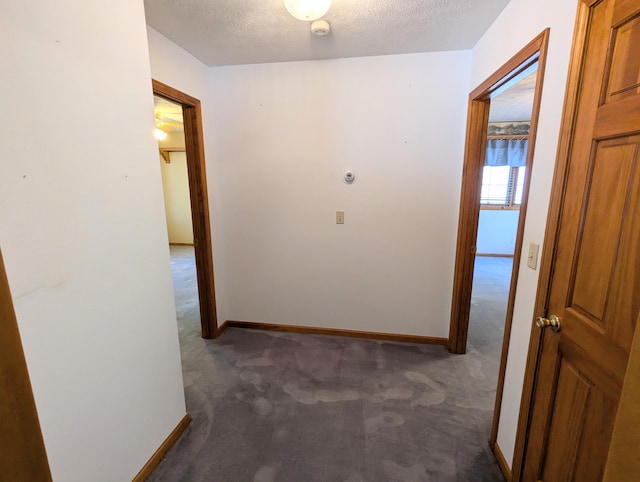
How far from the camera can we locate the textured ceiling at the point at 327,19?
1.65 meters

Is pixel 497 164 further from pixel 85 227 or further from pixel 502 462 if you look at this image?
pixel 85 227

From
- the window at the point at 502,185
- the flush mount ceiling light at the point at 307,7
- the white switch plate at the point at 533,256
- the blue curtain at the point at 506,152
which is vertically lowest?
the white switch plate at the point at 533,256

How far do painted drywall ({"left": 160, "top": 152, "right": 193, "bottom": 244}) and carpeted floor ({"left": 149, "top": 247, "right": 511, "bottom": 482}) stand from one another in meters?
4.02

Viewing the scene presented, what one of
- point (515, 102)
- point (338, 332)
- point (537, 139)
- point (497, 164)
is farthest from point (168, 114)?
point (497, 164)

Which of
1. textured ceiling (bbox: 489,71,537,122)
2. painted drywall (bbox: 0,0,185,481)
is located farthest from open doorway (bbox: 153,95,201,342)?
textured ceiling (bbox: 489,71,537,122)

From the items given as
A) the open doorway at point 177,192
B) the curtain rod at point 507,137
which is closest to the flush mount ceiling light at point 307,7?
the open doorway at point 177,192

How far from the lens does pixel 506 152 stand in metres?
5.25

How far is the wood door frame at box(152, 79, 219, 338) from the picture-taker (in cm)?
240

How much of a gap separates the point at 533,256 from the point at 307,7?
1604mm

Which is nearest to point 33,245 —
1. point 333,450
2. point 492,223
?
point 333,450

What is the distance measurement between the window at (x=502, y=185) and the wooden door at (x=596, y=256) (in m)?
5.08

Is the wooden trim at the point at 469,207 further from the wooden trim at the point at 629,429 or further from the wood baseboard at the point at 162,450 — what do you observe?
the wood baseboard at the point at 162,450

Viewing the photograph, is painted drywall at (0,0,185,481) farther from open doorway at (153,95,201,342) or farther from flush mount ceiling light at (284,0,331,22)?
open doorway at (153,95,201,342)

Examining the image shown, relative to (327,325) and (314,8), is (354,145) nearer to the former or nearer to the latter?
(314,8)
